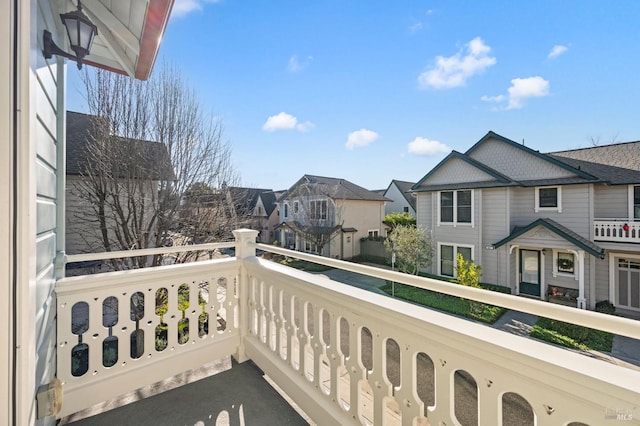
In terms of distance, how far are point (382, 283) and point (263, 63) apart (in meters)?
8.31

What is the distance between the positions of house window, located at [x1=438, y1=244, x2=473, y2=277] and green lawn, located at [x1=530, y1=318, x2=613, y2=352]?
427 cm

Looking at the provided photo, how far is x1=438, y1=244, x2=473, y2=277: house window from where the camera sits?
10.2 m

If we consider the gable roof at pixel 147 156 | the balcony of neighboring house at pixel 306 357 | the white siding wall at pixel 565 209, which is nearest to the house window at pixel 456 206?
the white siding wall at pixel 565 209

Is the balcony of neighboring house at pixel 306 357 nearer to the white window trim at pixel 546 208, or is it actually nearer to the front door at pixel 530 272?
the front door at pixel 530 272

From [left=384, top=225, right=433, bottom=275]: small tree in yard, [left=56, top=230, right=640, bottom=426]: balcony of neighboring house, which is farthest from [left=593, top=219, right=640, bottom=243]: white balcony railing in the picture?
[left=56, top=230, right=640, bottom=426]: balcony of neighboring house

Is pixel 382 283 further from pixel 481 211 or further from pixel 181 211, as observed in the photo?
pixel 181 211

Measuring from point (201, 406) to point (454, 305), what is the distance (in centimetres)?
761

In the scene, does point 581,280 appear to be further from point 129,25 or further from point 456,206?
point 129,25

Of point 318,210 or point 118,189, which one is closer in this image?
point 118,189

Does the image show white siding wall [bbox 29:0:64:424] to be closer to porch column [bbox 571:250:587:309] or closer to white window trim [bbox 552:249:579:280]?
porch column [bbox 571:250:587:309]

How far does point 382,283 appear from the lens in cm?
1073

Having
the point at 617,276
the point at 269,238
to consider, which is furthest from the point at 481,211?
the point at 269,238

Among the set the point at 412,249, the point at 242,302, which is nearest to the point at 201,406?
the point at 242,302

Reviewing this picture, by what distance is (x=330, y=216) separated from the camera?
14.9 meters
